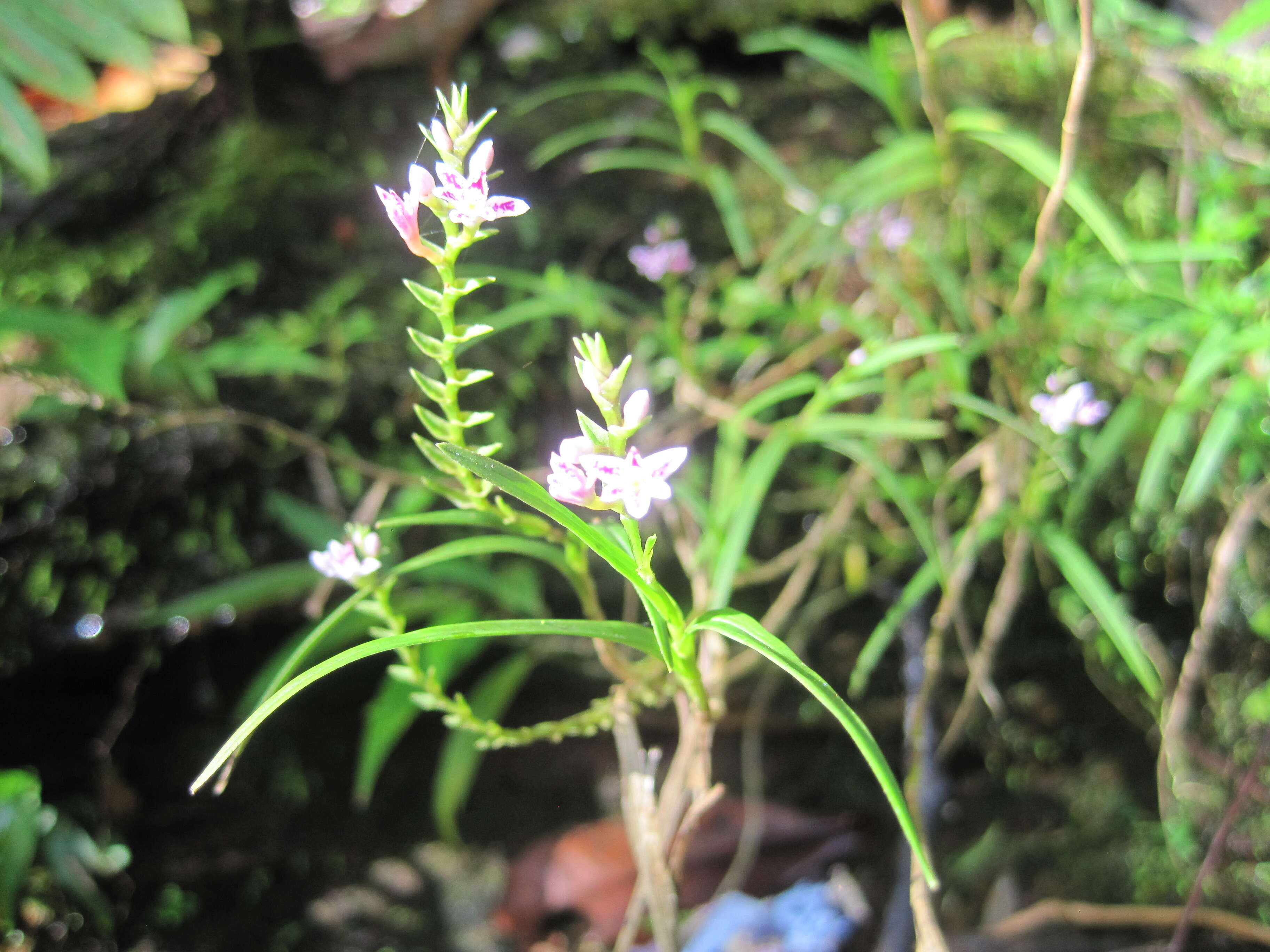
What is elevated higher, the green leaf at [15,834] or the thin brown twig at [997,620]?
the green leaf at [15,834]

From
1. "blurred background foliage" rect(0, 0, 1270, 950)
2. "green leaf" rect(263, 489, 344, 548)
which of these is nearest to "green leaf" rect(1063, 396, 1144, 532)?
"blurred background foliage" rect(0, 0, 1270, 950)

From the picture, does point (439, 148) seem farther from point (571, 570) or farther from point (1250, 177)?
point (1250, 177)

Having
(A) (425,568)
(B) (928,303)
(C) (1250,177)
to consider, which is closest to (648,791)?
(A) (425,568)

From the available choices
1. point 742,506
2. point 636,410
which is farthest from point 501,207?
point 742,506

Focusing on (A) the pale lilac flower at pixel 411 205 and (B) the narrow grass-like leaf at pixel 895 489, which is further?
(B) the narrow grass-like leaf at pixel 895 489

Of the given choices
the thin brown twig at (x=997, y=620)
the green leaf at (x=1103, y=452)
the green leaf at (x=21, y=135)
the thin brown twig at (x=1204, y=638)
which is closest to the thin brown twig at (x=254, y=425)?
the green leaf at (x=21, y=135)

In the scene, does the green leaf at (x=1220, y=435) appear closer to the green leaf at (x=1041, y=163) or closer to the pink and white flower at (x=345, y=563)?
the green leaf at (x=1041, y=163)
